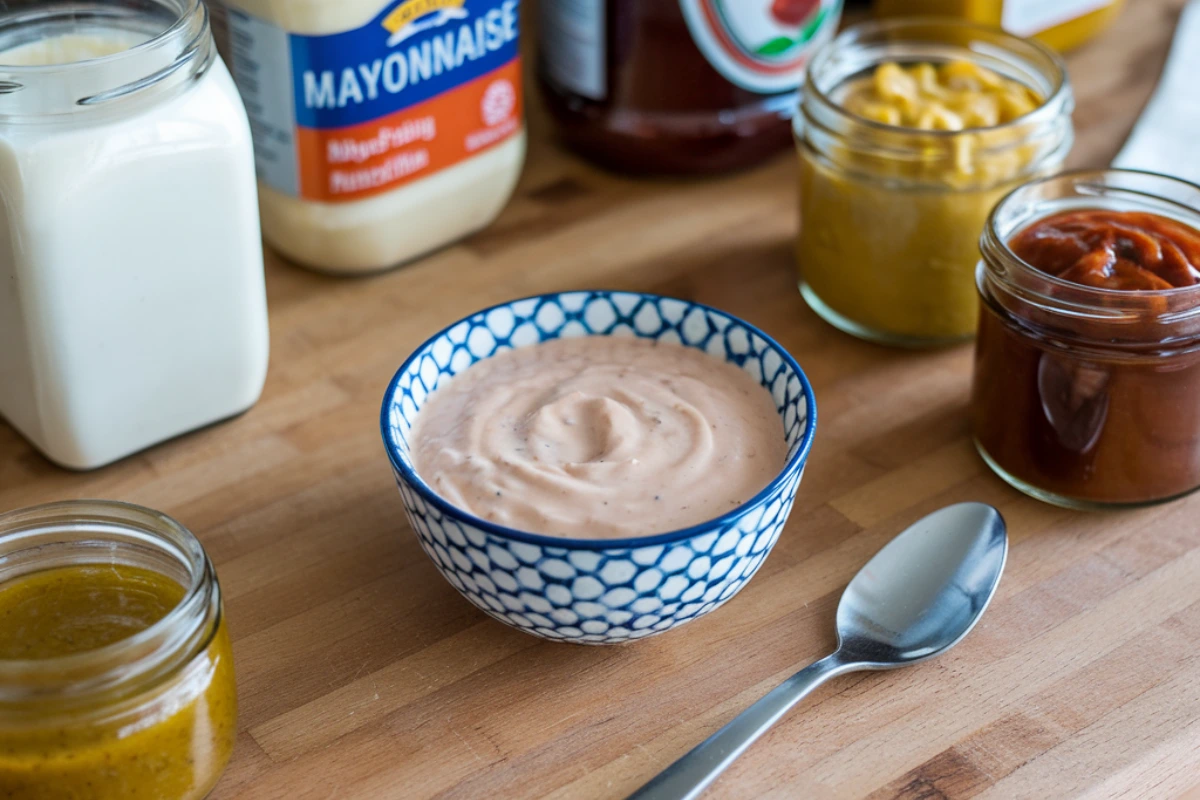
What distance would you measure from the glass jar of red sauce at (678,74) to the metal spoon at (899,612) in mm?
565

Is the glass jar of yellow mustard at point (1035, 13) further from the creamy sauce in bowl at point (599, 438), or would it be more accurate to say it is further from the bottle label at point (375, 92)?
the creamy sauce in bowl at point (599, 438)

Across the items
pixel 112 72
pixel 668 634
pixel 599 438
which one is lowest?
pixel 668 634

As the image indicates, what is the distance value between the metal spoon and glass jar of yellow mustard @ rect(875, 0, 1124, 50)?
0.63 meters

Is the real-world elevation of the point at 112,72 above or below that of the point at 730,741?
above

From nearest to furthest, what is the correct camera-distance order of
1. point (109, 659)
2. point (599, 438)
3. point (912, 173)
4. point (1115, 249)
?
point (109, 659) → point (599, 438) → point (1115, 249) → point (912, 173)

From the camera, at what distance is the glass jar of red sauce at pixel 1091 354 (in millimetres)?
932

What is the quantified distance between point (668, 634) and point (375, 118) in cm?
55

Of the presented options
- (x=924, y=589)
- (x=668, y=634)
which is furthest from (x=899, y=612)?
(x=668, y=634)

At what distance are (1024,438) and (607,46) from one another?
0.61m

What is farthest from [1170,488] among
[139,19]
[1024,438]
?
[139,19]

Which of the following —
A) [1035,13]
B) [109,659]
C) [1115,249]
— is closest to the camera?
[109,659]

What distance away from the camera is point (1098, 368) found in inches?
37.1

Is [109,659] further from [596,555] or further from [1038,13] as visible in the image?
[1038,13]

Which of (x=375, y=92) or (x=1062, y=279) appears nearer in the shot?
(x=1062, y=279)
